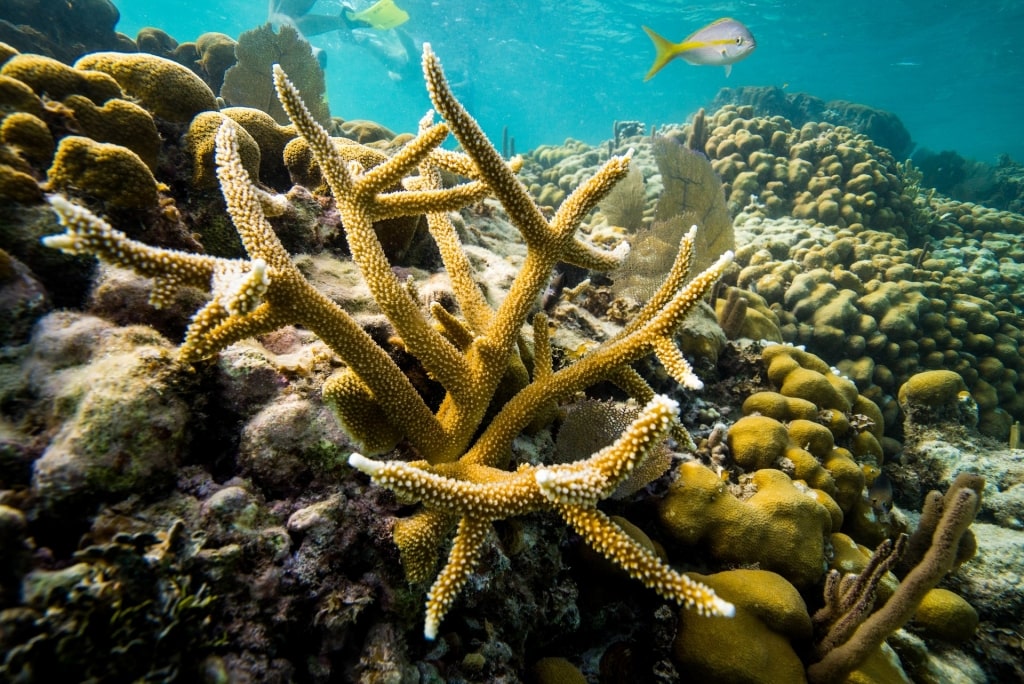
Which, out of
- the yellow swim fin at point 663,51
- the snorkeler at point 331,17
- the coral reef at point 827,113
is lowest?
the yellow swim fin at point 663,51

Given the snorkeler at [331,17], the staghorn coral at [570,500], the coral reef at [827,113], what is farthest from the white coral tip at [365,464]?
the coral reef at [827,113]

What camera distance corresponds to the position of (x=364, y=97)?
327ft

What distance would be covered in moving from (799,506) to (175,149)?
5.27m

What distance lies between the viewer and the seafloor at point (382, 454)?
→ 1469 millimetres

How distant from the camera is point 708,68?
61.0 metres

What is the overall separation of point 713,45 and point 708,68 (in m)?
69.2

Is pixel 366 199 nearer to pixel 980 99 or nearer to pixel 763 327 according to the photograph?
pixel 763 327

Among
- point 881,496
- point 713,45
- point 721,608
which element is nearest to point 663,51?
point 713,45

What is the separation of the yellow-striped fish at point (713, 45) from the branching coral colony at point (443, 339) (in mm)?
6574

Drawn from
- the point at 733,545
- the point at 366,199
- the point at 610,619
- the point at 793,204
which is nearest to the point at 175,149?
the point at 366,199

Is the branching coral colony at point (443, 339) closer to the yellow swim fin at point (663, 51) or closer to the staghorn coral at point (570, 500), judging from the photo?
the staghorn coral at point (570, 500)

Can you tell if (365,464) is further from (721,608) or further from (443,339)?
(721,608)

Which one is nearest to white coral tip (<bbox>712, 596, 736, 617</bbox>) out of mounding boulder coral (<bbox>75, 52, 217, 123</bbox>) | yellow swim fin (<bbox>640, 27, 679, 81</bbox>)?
mounding boulder coral (<bbox>75, 52, 217, 123</bbox>)

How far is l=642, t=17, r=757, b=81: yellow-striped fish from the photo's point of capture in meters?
7.04
